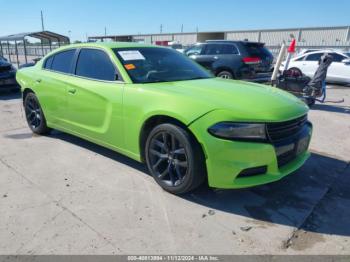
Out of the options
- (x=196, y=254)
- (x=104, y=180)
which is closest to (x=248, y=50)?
(x=104, y=180)

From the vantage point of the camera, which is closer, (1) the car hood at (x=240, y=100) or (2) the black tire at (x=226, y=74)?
(1) the car hood at (x=240, y=100)

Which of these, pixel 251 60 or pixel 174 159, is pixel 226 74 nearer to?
pixel 251 60

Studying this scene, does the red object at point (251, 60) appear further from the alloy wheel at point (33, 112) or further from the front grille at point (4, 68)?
the front grille at point (4, 68)

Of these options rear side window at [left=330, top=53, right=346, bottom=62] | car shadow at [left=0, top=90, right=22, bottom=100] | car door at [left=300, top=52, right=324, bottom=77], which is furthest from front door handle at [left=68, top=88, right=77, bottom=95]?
rear side window at [left=330, top=53, right=346, bottom=62]

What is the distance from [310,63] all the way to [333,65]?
97cm

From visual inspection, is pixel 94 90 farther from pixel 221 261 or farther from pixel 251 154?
pixel 221 261

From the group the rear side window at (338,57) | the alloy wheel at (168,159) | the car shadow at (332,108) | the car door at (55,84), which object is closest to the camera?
the alloy wheel at (168,159)

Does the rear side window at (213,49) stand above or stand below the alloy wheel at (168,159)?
above

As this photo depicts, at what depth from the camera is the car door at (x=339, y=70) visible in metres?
12.8

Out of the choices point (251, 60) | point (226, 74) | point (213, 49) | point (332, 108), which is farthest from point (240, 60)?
point (332, 108)

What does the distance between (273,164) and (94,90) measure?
2.33 m

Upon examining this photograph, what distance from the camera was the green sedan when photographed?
2896mm

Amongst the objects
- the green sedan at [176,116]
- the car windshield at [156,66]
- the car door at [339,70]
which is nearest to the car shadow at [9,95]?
the green sedan at [176,116]

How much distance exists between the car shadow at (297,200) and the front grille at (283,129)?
0.70m
